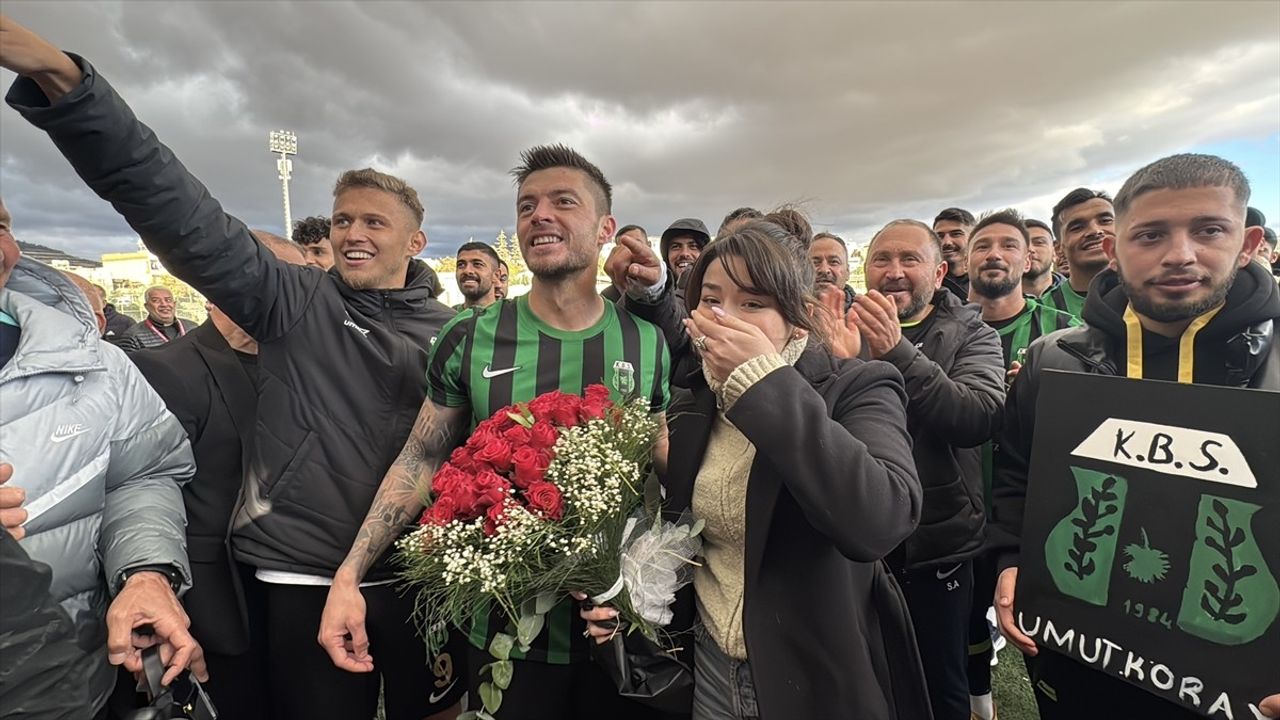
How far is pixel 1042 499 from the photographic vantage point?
6.21 feet

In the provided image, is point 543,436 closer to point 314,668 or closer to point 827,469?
point 827,469

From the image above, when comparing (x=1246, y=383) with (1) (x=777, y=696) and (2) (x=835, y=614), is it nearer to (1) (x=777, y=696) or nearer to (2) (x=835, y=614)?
(2) (x=835, y=614)

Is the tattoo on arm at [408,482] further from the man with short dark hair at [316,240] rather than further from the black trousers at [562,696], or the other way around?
the man with short dark hair at [316,240]

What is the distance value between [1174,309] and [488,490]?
7.77 feet

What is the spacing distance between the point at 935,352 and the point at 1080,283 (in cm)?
236

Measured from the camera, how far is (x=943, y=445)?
2.95 m

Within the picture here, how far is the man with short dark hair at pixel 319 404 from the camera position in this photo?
2195 millimetres

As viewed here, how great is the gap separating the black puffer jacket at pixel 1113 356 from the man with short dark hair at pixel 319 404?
9.04 ft

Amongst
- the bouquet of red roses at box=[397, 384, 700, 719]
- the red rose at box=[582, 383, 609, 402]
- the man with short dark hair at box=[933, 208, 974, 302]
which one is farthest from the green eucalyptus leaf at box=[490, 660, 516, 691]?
the man with short dark hair at box=[933, 208, 974, 302]

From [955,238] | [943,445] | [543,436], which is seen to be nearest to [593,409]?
[543,436]

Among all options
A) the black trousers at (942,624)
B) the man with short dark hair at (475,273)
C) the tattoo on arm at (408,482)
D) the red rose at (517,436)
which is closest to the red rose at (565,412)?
the red rose at (517,436)

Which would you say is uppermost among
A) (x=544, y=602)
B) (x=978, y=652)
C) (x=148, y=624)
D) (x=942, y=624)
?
(x=544, y=602)

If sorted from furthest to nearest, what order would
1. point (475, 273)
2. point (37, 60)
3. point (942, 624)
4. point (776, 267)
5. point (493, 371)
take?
1. point (475, 273)
2. point (942, 624)
3. point (493, 371)
4. point (776, 267)
5. point (37, 60)

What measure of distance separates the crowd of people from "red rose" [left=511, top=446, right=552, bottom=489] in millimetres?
522
